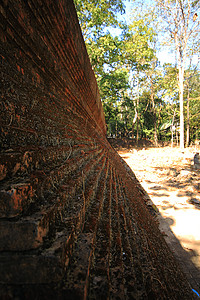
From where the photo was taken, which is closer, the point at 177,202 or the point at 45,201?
the point at 45,201

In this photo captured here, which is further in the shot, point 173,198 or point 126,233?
point 173,198

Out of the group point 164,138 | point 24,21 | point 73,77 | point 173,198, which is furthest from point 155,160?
point 164,138

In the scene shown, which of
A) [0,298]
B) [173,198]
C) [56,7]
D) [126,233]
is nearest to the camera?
[0,298]

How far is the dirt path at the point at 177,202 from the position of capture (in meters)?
3.54

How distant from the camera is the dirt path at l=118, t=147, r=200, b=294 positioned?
3.54 metres

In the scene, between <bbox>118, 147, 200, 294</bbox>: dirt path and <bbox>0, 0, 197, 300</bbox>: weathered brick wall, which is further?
<bbox>118, 147, 200, 294</bbox>: dirt path

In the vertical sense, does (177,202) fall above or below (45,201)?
below

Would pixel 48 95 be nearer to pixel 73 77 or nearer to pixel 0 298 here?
pixel 73 77

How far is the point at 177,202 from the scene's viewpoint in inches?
246

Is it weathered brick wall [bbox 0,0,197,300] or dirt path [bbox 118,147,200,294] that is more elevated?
weathered brick wall [bbox 0,0,197,300]

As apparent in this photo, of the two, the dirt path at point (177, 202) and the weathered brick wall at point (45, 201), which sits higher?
the weathered brick wall at point (45, 201)

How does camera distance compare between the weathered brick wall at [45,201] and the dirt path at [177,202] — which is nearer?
the weathered brick wall at [45,201]

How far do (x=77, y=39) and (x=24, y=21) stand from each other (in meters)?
0.96

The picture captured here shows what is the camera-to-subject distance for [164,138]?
29.2 m
